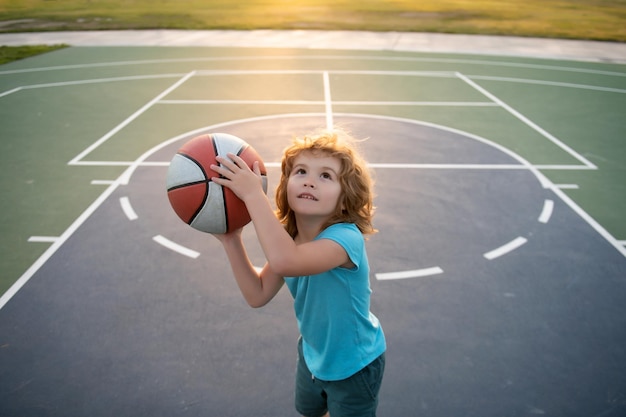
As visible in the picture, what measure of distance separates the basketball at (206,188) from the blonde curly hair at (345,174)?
206mm

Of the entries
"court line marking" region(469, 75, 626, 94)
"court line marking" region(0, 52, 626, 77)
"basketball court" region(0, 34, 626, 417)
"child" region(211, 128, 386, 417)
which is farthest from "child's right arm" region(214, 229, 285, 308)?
"court line marking" region(0, 52, 626, 77)

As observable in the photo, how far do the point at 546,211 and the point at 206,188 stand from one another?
5.43 meters

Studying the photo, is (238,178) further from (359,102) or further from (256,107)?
(359,102)

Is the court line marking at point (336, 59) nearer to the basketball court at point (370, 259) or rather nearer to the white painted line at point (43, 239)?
the basketball court at point (370, 259)

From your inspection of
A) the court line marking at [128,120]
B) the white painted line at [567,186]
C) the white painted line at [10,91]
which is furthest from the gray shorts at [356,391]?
the white painted line at [10,91]

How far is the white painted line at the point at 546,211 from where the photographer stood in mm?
6502

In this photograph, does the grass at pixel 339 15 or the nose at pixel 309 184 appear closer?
the nose at pixel 309 184

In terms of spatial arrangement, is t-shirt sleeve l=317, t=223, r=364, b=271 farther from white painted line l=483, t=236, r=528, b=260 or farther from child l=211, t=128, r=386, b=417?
white painted line l=483, t=236, r=528, b=260

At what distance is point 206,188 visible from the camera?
2590 millimetres

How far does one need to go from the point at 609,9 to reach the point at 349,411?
34.5m

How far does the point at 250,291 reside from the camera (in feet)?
8.66

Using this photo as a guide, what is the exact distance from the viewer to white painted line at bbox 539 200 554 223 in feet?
21.3

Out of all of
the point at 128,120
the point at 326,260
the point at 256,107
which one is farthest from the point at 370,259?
the point at 128,120

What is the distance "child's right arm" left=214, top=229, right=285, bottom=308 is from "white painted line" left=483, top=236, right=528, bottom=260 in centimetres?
368
